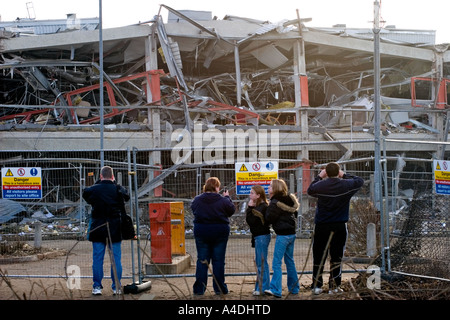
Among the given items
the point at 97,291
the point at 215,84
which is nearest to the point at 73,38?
the point at 215,84

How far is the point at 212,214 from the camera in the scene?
8625 millimetres

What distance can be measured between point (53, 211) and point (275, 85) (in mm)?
14944

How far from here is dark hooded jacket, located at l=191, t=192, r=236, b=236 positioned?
8617mm

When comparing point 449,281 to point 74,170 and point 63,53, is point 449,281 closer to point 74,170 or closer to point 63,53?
point 74,170

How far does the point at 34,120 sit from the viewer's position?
24781mm

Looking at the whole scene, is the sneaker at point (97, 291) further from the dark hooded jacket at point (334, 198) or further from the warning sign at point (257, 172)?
the warning sign at point (257, 172)

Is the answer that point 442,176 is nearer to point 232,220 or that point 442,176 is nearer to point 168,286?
point 168,286

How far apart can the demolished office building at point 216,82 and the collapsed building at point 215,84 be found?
0.05 m

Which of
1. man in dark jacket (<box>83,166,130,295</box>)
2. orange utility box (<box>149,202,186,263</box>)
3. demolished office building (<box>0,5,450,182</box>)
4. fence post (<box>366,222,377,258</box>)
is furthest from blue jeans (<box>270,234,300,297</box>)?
demolished office building (<box>0,5,450,182</box>)

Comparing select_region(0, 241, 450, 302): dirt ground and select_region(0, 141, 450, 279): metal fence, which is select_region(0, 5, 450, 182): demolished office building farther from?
select_region(0, 241, 450, 302): dirt ground

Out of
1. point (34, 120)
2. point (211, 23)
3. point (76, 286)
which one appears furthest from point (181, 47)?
point (76, 286)

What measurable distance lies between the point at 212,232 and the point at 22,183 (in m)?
4.39

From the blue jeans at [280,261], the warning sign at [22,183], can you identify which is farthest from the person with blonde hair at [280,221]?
the warning sign at [22,183]

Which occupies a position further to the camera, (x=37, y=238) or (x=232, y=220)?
(x=232, y=220)
